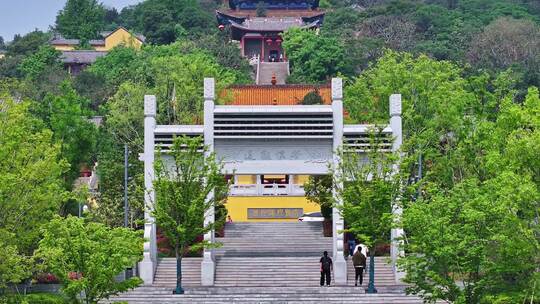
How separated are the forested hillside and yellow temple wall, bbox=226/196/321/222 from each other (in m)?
3.93

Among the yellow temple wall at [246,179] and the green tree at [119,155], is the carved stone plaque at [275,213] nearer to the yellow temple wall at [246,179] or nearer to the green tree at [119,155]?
the yellow temple wall at [246,179]

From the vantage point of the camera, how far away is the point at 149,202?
41938 mm

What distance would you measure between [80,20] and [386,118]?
66.5 metres

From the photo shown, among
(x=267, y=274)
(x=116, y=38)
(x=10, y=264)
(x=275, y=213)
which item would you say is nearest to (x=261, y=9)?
(x=116, y=38)

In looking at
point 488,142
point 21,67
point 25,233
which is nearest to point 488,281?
point 488,142

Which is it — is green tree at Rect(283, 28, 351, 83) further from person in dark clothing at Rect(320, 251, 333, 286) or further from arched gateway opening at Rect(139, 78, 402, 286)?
person in dark clothing at Rect(320, 251, 333, 286)

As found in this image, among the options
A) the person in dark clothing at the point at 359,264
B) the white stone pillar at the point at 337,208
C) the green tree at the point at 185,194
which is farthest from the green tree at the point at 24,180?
the person in dark clothing at the point at 359,264

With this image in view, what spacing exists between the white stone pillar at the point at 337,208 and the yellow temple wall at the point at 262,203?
44.2ft

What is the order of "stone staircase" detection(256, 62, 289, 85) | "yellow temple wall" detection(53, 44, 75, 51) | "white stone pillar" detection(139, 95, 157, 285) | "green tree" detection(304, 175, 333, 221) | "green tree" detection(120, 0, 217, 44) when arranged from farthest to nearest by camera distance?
"yellow temple wall" detection(53, 44, 75, 51) → "green tree" detection(120, 0, 217, 44) → "stone staircase" detection(256, 62, 289, 85) → "green tree" detection(304, 175, 333, 221) → "white stone pillar" detection(139, 95, 157, 285)

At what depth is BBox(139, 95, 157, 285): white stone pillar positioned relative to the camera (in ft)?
136

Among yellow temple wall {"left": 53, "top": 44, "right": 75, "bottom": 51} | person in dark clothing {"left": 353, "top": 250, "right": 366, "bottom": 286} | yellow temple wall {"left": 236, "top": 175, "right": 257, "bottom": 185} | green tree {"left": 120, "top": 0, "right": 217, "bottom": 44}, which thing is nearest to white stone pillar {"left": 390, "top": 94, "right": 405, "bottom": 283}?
person in dark clothing {"left": 353, "top": 250, "right": 366, "bottom": 286}

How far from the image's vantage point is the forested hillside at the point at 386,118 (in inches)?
1299

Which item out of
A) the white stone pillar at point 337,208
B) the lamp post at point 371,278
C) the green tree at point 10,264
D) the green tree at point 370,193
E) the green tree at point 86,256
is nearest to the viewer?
the green tree at point 86,256

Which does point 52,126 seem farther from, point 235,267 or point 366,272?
point 366,272
